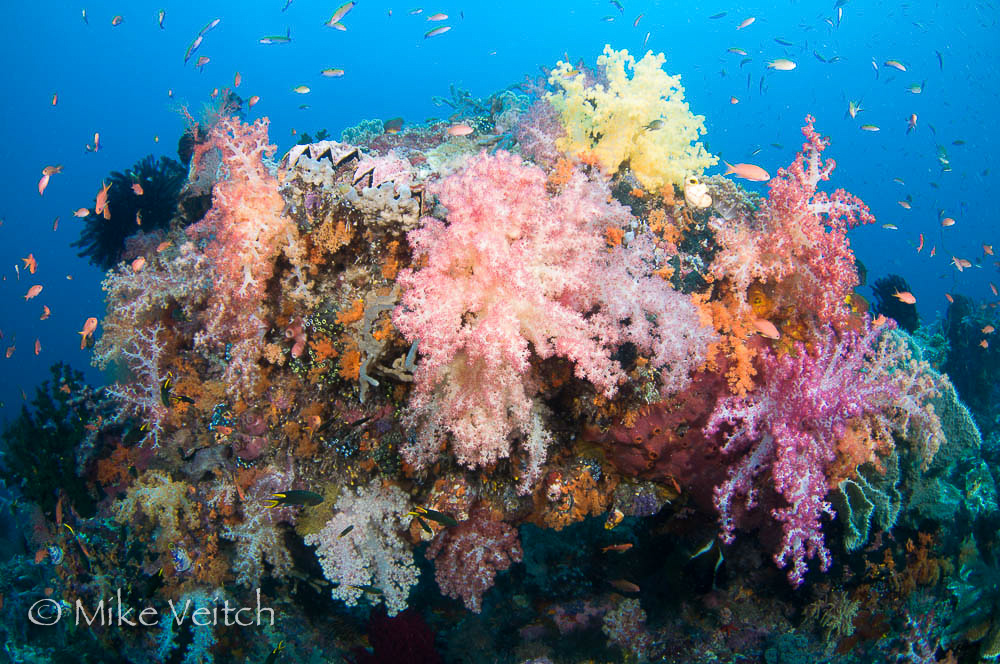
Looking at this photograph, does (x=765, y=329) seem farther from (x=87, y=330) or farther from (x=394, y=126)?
(x=87, y=330)

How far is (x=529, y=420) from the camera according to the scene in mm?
3777

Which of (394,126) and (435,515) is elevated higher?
(394,126)

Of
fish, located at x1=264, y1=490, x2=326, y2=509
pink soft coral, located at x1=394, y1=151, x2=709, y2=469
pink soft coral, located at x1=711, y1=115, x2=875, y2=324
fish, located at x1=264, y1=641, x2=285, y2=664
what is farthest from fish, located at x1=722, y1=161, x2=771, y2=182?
fish, located at x1=264, y1=641, x2=285, y2=664

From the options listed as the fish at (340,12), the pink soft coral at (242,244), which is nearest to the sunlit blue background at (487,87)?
the fish at (340,12)

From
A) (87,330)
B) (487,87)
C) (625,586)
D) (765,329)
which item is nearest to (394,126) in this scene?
(87,330)

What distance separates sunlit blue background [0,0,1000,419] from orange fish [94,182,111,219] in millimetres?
68140

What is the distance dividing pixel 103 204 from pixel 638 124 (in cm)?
783

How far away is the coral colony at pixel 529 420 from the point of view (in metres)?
3.63

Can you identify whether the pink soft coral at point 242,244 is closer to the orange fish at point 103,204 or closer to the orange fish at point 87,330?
the orange fish at point 87,330

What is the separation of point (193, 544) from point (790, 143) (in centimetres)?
10529

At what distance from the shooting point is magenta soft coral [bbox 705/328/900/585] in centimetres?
366

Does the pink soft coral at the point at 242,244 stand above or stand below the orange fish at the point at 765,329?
above

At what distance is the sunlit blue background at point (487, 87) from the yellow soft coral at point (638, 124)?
70.9 meters

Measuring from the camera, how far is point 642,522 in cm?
518
